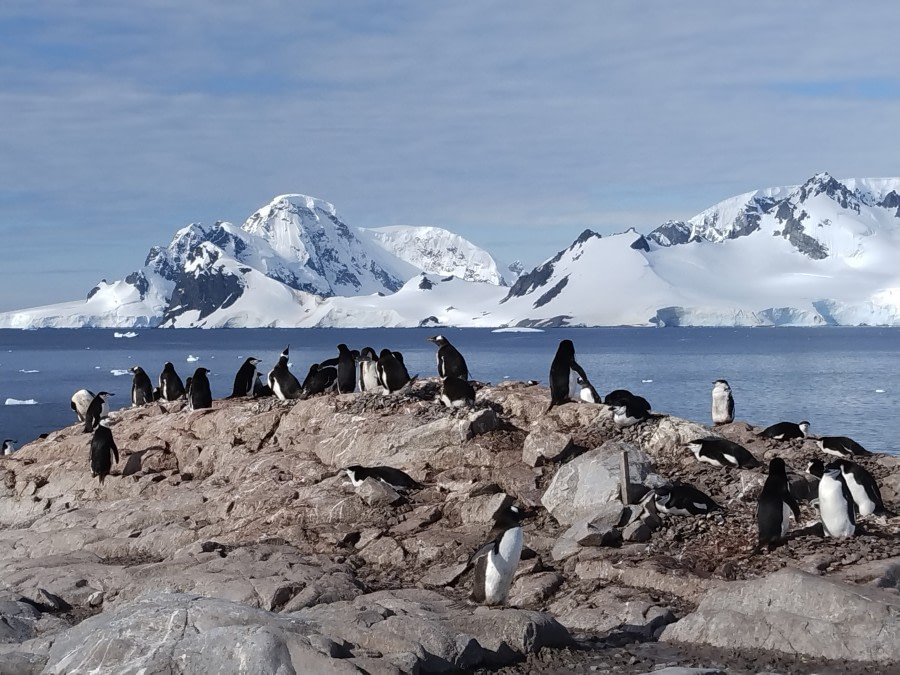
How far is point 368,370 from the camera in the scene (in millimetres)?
20891

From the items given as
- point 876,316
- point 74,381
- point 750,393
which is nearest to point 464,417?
point 750,393

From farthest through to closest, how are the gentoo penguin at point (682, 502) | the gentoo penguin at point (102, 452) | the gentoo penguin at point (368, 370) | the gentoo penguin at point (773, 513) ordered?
the gentoo penguin at point (368, 370) → the gentoo penguin at point (102, 452) → the gentoo penguin at point (682, 502) → the gentoo penguin at point (773, 513)

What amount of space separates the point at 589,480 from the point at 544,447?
5.10 ft

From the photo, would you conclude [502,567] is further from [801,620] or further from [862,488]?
[862,488]

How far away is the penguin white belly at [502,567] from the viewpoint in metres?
11.1

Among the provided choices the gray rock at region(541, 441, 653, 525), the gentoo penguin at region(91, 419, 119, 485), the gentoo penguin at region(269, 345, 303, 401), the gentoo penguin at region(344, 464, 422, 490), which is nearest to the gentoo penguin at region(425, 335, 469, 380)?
the gentoo penguin at region(269, 345, 303, 401)

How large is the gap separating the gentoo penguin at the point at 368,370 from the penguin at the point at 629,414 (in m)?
5.61

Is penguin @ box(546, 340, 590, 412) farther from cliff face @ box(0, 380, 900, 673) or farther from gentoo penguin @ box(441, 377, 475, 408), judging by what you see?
gentoo penguin @ box(441, 377, 475, 408)

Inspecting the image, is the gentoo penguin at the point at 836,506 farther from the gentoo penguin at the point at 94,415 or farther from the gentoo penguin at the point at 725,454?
the gentoo penguin at the point at 94,415

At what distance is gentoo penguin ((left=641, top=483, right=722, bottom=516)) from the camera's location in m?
13.3

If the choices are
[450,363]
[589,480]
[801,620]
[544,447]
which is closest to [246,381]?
[450,363]

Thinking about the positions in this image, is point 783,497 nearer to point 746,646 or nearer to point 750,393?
point 746,646

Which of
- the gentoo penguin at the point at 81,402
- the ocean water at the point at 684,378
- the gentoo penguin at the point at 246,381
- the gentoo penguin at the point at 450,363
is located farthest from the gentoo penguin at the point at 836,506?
the ocean water at the point at 684,378

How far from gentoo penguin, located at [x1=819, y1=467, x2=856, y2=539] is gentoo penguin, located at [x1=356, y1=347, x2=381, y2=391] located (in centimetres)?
985
